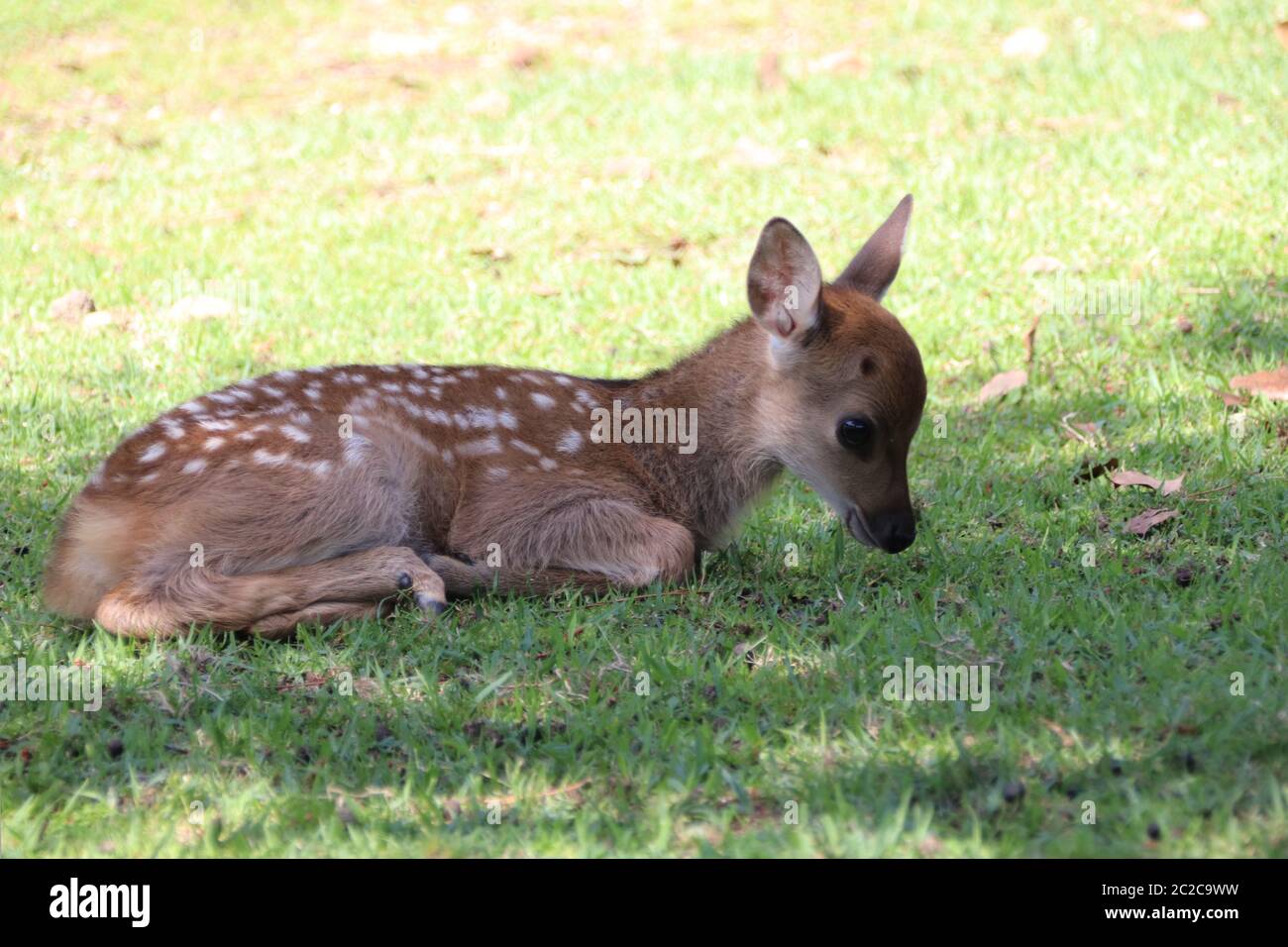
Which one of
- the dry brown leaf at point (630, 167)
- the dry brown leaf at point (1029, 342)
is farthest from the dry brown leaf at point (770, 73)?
the dry brown leaf at point (1029, 342)

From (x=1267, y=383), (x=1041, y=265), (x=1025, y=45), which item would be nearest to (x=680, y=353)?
(x=1041, y=265)

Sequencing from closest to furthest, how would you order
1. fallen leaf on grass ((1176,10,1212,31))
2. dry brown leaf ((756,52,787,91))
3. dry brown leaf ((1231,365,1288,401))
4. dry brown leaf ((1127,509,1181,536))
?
dry brown leaf ((1127,509,1181,536)), dry brown leaf ((1231,365,1288,401)), dry brown leaf ((756,52,787,91)), fallen leaf on grass ((1176,10,1212,31))

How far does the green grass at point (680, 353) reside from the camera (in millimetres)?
3799

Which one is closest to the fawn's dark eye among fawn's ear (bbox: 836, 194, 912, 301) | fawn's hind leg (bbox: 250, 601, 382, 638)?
fawn's ear (bbox: 836, 194, 912, 301)

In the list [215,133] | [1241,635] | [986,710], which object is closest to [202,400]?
[986,710]

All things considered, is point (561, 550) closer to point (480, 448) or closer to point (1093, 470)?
point (480, 448)

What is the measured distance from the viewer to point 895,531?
17.6ft

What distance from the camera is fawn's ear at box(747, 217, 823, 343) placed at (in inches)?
215

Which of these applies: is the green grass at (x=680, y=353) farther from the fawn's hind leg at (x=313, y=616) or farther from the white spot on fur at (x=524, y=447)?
the white spot on fur at (x=524, y=447)

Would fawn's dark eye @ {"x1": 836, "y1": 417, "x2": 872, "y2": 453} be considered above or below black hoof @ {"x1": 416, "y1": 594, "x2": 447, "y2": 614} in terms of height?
above

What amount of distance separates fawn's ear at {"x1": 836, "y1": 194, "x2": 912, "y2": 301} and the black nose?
3.48ft

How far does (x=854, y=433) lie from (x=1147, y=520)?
1170 mm

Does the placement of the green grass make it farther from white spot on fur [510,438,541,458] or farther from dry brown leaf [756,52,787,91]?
white spot on fur [510,438,541,458]

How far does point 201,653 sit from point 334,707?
24.4 inches
